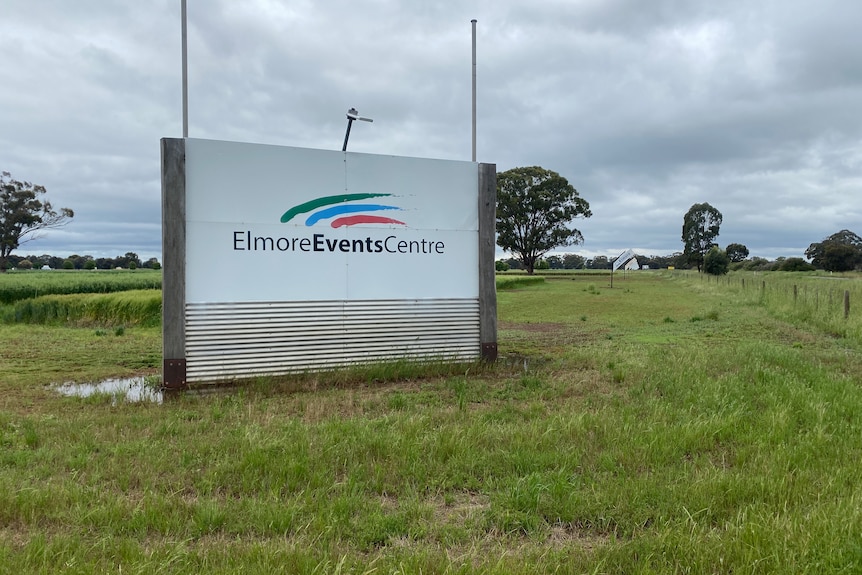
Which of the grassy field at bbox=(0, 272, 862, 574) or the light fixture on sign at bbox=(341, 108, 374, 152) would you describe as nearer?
the grassy field at bbox=(0, 272, 862, 574)

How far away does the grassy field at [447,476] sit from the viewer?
3070 mm

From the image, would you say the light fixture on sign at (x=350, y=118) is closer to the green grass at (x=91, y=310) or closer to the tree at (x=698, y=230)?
the green grass at (x=91, y=310)

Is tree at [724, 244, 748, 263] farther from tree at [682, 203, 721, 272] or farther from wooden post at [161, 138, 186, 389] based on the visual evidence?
wooden post at [161, 138, 186, 389]

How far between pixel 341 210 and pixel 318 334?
1.92m

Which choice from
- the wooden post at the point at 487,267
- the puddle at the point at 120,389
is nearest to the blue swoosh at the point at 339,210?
the wooden post at the point at 487,267

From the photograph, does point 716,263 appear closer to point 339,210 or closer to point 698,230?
point 698,230

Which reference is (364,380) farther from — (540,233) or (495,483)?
(540,233)

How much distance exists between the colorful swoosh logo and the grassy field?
2373mm

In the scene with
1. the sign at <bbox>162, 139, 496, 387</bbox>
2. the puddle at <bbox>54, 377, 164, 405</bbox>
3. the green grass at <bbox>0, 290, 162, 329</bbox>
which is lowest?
the puddle at <bbox>54, 377, 164, 405</bbox>

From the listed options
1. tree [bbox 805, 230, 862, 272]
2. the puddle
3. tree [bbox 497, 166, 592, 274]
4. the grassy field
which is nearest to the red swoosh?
the grassy field

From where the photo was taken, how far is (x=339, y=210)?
8.62m

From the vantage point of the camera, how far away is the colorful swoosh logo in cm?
841

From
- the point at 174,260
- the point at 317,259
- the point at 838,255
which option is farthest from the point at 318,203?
the point at 838,255

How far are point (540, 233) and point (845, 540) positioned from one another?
238 feet
